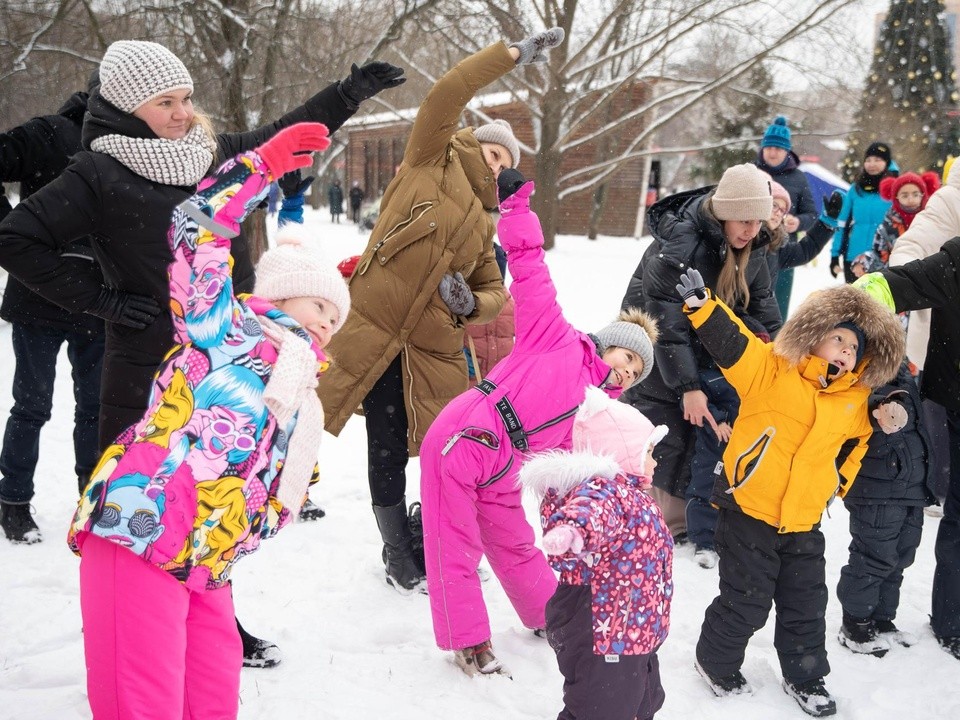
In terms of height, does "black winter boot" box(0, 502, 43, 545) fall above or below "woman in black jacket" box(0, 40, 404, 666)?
below

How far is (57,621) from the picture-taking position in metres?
3.56

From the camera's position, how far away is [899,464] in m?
3.82

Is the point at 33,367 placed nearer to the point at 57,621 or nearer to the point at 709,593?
the point at 57,621

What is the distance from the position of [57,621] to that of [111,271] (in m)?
1.55

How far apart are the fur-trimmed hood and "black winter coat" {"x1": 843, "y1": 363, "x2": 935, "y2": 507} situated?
418 mm

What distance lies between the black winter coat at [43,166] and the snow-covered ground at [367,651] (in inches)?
44.2

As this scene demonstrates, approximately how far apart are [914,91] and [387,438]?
28801 millimetres

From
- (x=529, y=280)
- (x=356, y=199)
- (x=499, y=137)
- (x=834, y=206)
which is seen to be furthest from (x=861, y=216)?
(x=356, y=199)

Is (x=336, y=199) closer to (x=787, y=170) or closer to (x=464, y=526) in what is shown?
(x=787, y=170)

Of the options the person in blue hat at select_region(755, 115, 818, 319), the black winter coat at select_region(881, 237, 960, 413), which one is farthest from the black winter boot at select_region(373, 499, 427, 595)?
the person in blue hat at select_region(755, 115, 818, 319)

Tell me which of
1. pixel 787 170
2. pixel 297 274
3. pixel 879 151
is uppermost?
pixel 879 151

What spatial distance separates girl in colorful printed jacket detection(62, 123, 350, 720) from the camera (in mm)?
2082

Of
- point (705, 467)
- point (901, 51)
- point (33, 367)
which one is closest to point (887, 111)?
point (901, 51)

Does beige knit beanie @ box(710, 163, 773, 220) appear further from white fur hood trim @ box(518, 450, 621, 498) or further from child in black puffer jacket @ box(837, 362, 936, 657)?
white fur hood trim @ box(518, 450, 621, 498)
